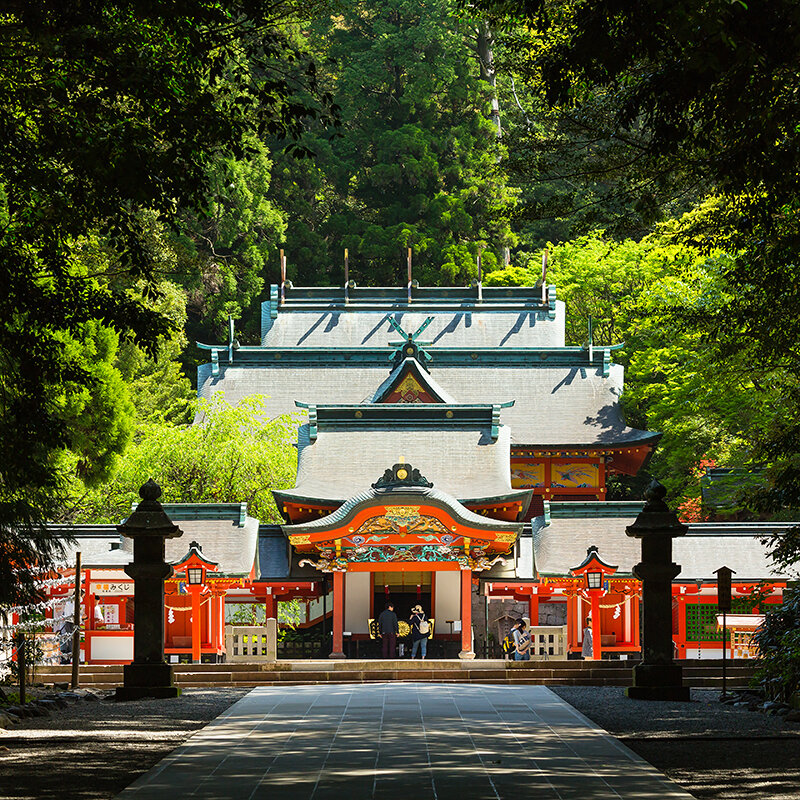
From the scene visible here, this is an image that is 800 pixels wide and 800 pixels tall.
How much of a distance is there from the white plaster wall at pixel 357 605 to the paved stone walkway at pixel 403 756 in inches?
435

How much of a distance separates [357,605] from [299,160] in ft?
31.7

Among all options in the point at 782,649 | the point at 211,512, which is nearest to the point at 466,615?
the point at 211,512

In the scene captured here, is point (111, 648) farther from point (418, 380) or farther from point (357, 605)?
point (418, 380)

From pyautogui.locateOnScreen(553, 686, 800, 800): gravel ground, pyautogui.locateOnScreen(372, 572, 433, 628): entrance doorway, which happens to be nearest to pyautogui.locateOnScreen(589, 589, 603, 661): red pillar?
pyautogui.locateOnScreen(372, 572, 433, 628): entrance doorway

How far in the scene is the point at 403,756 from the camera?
977cm

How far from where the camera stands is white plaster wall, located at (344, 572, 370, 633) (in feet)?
83.1

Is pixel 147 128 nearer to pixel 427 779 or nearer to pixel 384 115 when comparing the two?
pixel 427 779

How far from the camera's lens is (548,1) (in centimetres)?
1321

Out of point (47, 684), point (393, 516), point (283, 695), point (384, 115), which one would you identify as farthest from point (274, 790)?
point (384, 115)

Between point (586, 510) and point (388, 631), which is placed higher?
point (586, 510)

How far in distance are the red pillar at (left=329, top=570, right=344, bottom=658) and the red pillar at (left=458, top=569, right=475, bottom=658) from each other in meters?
2.17

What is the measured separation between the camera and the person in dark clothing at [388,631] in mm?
24016

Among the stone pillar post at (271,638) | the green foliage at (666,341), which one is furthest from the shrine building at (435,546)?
the green foliage at (666,341)

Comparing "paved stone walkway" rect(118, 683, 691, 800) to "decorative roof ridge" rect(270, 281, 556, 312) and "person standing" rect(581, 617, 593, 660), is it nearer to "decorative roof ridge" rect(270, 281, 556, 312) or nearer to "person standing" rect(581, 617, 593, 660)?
"person standing" rect(581, 617, 593, 660)
